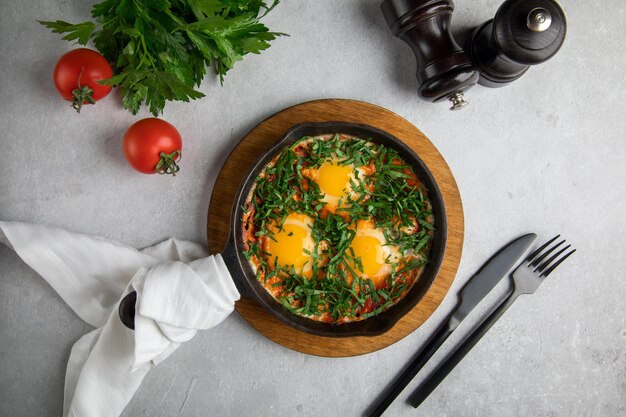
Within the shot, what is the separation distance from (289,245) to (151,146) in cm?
76

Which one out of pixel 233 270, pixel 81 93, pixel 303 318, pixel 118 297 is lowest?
pixel 118 297

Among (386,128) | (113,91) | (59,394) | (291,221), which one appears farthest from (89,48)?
(59,394)

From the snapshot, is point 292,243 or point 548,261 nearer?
point 292,243

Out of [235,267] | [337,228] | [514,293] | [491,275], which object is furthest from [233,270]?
[514,293]

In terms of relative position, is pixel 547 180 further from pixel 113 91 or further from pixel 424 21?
pixel 113 91

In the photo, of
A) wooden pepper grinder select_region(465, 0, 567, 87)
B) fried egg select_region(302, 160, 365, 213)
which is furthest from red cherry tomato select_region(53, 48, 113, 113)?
wooden pepper grinder select_region(465, 0, 567, 87)

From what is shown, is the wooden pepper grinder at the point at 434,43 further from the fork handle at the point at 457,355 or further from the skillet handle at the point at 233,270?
the skillet handle at the point at 233,270

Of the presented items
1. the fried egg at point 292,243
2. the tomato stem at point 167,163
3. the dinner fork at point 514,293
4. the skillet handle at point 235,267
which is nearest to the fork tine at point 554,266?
the dinner fork at point 514,293

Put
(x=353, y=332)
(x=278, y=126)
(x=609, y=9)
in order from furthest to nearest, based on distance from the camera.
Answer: (x=609, y=9)
(x=278, y=126)
(x=353, y=332)

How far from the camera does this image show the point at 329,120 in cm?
265

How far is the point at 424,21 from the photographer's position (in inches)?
96.4

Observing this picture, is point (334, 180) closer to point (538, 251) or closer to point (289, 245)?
point (289, 245)

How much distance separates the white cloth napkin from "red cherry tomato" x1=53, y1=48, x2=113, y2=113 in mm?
666

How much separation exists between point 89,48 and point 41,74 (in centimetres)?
31
